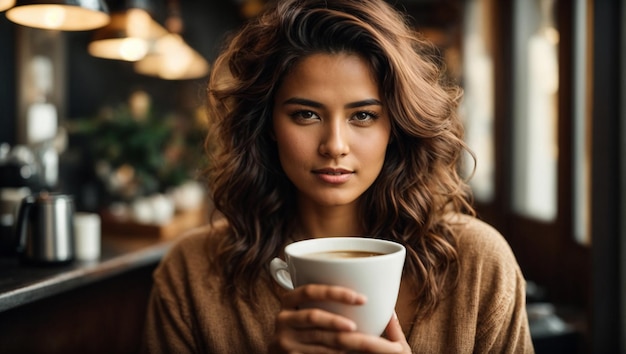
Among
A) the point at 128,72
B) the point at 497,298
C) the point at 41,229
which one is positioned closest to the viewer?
the point at 497,298

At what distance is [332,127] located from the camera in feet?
4.22

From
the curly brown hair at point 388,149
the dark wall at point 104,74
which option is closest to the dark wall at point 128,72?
the dark wall at point 104,74

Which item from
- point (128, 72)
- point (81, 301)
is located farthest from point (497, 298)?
point (128, 72)

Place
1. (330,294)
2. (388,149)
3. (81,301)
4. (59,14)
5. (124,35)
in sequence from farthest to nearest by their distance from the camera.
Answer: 1. (124,35)
2. (81,301)
3. (59,14)
4. (388,149)
5. (330,294)

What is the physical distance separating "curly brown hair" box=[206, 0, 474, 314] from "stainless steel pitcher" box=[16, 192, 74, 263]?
2.83 feet

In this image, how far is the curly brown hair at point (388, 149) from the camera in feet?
4.52

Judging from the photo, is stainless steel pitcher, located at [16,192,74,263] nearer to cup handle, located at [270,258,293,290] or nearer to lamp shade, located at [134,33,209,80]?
cup handle, located at [270,258,293,290]

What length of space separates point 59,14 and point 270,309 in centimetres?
133

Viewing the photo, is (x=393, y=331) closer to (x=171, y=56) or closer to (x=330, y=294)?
(x=330, y=294)

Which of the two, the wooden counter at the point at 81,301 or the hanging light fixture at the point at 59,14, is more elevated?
the hanging light fixture at the point at 59,14

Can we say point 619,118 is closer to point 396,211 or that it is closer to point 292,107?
point 396,211

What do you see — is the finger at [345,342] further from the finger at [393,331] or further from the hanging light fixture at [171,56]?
the hanging light fixture at [171,56]

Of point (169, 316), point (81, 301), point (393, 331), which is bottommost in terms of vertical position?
point (81, 301)

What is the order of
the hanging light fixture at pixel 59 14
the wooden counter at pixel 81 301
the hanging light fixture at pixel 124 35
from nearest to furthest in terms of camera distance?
the hanging light fixture at pixel 59 14, the wooden counter at pixel 81 301, the hanging light fixture at pixel 124 35
